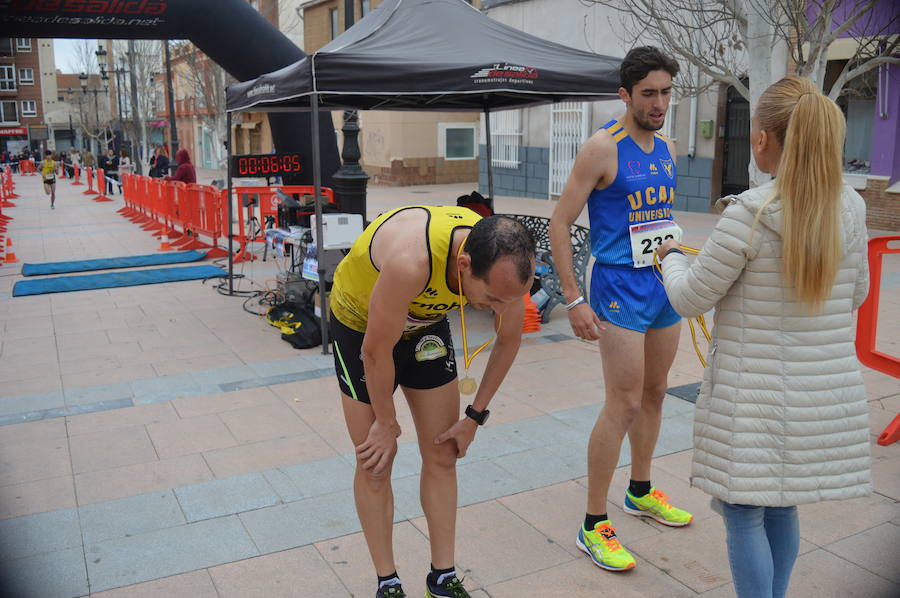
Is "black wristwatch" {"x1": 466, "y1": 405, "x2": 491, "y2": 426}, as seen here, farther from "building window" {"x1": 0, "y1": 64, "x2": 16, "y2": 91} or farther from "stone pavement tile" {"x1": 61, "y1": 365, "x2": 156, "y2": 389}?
"building window" {"x1": 0, "y1": 64, "x2": 16, "y2": 91}

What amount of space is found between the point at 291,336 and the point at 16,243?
10.7 metres

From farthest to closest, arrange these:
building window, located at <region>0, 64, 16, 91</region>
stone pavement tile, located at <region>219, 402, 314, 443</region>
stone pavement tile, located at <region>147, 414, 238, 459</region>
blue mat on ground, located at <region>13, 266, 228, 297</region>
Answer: building window, located at <region>0, 64, 16, 91</region> < blue mat on ground, located at <region>13, 266, 228, 297</region> < stone pavement tile, located at <region>219, 402, 314, 443</region> < stone pavement tile, located at <region>147, 414, 238, 459</region>

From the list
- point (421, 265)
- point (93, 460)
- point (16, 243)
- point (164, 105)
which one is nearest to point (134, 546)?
point (93, 460)

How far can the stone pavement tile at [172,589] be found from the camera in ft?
9.87

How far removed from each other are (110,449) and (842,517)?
12.5 ft

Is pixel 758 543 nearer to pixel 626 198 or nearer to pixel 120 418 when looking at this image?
pixel 626 198

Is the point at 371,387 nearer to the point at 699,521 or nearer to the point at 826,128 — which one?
the point at 826,128

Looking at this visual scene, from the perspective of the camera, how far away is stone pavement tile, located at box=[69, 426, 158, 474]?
433cm

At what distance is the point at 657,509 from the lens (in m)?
3.50

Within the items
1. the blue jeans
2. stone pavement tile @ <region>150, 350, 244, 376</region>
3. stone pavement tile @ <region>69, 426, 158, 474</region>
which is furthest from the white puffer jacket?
stone pavement tile @ <region>150, 350, 244, 376</region>

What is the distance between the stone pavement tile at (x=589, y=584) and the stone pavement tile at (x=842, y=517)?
0.75m

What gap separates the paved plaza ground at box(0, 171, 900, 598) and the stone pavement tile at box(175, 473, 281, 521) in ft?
0.04

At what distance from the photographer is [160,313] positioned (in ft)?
27.3

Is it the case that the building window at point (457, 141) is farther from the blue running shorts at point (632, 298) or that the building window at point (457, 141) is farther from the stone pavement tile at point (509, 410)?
the blue running shorts at point (632, 298)
